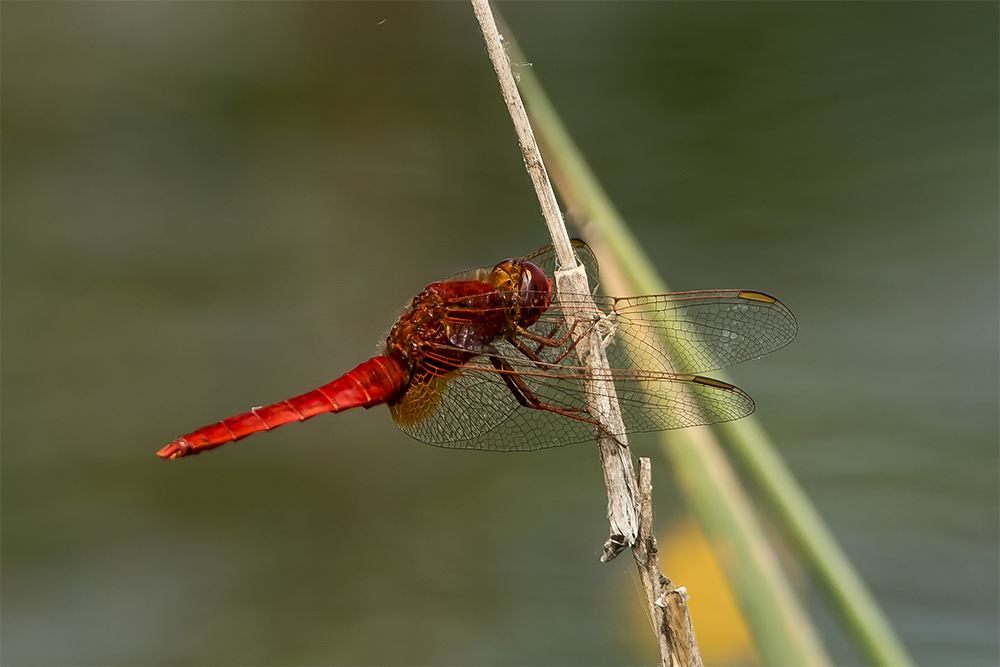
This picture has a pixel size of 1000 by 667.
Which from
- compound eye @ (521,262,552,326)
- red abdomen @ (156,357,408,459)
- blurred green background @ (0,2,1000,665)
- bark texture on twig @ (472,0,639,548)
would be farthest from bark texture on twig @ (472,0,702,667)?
blurred green background @ (0,2,1000,665)

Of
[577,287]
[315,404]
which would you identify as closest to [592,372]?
[577,287]

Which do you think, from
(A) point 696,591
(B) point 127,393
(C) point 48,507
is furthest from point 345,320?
(A) point 696,591

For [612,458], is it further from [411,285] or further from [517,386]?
[411,285]

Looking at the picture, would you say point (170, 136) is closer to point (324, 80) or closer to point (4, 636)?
point (324, 80)

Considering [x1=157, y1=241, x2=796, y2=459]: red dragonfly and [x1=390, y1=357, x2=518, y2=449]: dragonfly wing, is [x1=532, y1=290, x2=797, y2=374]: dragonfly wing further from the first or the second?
[x1=390, y1=357, x2=518, y2=449]: dragonfly wing

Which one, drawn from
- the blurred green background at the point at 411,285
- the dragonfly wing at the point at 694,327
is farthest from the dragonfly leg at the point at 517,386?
the blurred green background at the point at 411,285

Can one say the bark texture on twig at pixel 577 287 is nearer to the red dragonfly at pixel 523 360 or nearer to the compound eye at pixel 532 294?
the red dragonfly at pixel 523 360

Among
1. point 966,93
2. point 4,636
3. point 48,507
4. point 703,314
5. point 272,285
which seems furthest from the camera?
point 272,285
